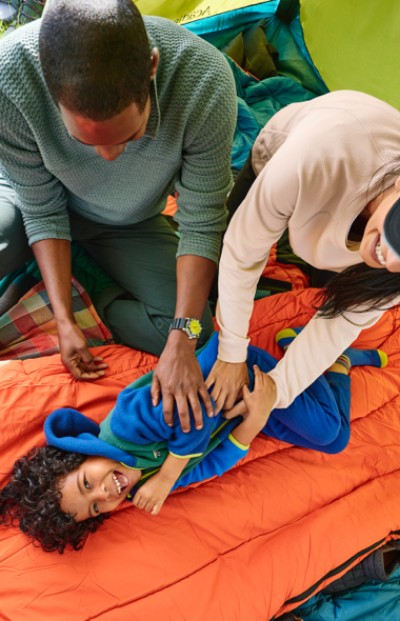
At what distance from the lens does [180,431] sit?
92cm

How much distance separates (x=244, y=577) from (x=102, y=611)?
0.97 feet

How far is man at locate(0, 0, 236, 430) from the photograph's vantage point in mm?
540

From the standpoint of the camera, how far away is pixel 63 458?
3.01 feet

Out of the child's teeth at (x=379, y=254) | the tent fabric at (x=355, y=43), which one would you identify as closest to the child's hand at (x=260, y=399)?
the child's teeth at (x=379, y=254)

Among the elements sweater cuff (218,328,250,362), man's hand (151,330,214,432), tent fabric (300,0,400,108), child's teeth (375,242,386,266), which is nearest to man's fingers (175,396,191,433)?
man's hand (151,330,214,432)

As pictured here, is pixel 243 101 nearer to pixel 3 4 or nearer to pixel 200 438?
pixel 3 4

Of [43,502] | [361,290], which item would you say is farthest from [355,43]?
[43,502]

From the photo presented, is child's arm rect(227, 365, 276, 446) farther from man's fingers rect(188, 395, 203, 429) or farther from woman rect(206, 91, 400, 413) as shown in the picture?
man's fingers rect(188, 395, 203, 429)

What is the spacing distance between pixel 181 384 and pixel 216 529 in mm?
341

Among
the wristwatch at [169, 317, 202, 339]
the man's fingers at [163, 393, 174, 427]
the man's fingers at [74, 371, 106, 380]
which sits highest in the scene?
the wristwatch at [169, 317, 202, 339]

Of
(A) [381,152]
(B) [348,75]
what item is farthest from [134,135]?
(B) [348,75]

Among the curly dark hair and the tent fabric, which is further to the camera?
the tent fabric

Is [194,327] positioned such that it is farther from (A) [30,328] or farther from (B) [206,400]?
(A) [30,328]

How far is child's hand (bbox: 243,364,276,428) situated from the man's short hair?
63 centimetres
